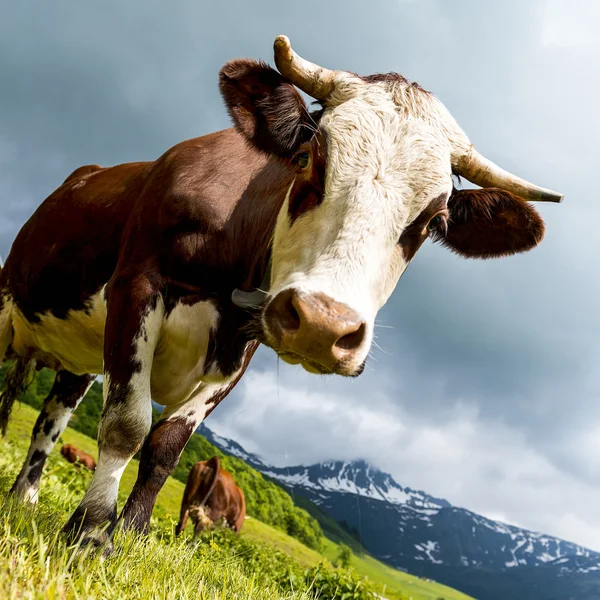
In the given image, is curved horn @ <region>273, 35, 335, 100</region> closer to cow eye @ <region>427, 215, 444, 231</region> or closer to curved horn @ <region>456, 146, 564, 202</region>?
curved horn @ <region>456, 146, 564, 202</region>

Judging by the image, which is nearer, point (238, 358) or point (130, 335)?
point (130, 335)

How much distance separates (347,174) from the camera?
10.6 ft

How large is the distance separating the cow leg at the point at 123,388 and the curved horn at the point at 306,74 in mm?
1702

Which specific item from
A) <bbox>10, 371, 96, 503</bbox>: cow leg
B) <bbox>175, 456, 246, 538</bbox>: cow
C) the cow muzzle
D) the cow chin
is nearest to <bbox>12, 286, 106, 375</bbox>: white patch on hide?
<bbox>10, 371, 96, 503</bbox>: cow leg

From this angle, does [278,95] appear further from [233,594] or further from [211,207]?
[233,594]

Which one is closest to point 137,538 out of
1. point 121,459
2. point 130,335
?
point 121,459

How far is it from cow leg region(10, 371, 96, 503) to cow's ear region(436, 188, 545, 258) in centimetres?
539

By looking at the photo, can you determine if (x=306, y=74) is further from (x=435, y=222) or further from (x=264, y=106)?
(x=435, y=222)

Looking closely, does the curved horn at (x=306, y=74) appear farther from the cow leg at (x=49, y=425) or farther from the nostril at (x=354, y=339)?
the cow leg at (x=49, y=425)

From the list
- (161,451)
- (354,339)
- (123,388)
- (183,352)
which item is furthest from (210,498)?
(354,339)

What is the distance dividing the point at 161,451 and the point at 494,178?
3145 millimetres

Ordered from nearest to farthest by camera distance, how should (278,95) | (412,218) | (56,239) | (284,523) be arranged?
(412,218), (278,95), (56,239), (284,523)

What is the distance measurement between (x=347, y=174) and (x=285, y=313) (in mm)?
981

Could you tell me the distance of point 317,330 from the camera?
251cm
